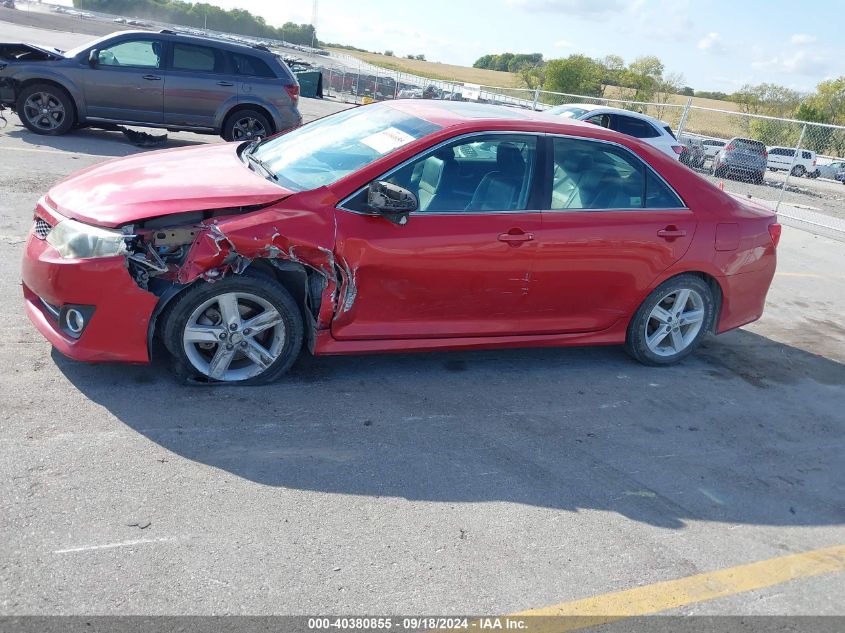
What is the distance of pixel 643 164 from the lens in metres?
5.35

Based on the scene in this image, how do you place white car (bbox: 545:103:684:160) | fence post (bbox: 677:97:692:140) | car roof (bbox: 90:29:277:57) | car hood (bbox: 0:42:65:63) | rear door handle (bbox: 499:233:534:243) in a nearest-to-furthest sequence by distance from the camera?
rear door handle (bbox: 499:233:534:243), car hood (bbox: 0:42:65:63), car roof (bbox: 90:29:277:57), white car (bbox: 545:103:684:160), fence post (bbox: 677:97:692:140)

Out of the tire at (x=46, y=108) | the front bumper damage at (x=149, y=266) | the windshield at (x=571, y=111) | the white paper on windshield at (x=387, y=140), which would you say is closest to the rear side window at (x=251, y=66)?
the tire at (x=46, y=108)

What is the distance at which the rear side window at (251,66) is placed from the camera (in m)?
12.3

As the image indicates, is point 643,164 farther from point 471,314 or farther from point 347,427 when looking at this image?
point 347,427

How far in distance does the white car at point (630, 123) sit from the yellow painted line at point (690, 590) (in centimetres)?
1319

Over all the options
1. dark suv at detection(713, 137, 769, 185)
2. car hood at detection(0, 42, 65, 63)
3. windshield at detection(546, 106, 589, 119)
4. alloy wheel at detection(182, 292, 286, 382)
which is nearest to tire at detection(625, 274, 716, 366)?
alloy wheel at detection(182, 292, 286, 382)

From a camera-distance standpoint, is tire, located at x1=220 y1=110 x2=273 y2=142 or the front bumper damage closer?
the front bumper damage

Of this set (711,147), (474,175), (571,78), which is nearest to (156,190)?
(474,175)

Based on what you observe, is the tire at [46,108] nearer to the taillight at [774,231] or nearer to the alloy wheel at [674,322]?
the alloy wheel at [674,322]

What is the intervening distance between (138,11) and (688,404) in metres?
117

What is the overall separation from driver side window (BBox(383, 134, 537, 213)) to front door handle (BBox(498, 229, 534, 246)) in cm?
17

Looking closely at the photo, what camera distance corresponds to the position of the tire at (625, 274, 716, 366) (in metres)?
5.53

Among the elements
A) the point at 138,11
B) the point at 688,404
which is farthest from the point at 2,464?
the point at 138,11

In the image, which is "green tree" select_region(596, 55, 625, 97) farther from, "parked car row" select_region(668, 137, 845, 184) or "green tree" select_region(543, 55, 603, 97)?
"parked car row" select_region(668, 137, 845, 184)
